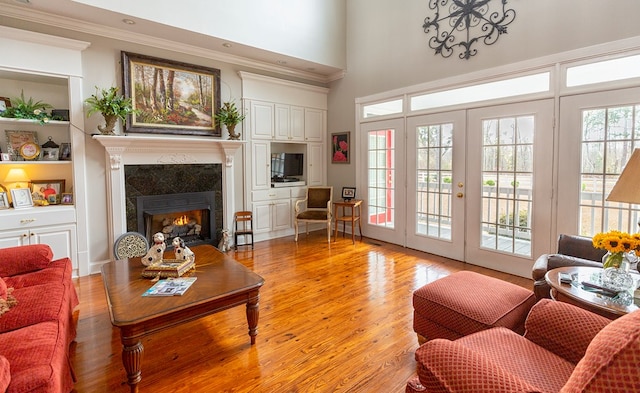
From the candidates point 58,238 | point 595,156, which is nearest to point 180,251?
point 58,238

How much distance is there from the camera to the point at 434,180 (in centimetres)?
469

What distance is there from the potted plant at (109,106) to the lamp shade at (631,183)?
4.59 m

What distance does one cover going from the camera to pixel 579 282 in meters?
1.99

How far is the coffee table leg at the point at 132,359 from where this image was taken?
73.2 inches

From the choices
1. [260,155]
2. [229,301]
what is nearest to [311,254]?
[260,155]

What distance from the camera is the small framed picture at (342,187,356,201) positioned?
5.80 meters

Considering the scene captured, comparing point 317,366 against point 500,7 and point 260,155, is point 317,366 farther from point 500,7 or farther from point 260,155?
point 500,7

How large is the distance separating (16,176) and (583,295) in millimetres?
5325

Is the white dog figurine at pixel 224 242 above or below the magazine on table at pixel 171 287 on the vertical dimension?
below

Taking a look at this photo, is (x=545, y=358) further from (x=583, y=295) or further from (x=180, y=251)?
(x=180, y=251)

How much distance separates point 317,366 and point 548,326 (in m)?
1.35

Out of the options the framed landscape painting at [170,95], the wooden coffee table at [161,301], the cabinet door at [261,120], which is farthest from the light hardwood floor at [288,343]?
the cabinet door at [261,120]

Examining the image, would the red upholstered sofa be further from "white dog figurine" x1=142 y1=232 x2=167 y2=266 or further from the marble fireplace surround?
the marble fireplace surround

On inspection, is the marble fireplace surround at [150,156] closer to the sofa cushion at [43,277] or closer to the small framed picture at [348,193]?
the sofa cushion at [43,277]
